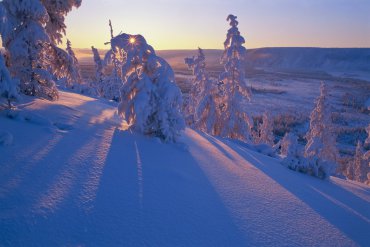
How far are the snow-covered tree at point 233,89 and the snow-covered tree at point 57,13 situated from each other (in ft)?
34.2

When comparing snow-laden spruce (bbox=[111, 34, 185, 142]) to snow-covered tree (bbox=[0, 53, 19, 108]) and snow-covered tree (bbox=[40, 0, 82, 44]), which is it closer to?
snow-covered tree (bbox=[0, 53, 19, 108])

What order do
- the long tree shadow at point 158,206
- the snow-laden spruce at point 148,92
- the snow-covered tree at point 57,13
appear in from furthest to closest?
the snow-covered tree at point 57,13, the snow-laden spruce at point 148,92, the long tree shadow at point 158,206

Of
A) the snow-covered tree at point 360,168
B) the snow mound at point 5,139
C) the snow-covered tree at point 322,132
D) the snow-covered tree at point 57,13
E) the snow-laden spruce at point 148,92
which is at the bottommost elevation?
the snow-covered tree at point 360,168

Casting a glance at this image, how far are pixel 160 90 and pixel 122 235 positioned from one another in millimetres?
5566

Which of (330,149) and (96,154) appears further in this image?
(330,149)

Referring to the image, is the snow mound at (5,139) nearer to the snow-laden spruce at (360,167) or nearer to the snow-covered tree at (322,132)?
the snow-covered tree at (322,132)

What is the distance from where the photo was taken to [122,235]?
3566 mm

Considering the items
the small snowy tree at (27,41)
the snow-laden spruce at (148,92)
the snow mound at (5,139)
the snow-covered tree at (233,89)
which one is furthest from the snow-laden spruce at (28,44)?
the snow-covered tree at (233,89)

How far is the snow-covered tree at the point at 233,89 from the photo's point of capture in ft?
65.2

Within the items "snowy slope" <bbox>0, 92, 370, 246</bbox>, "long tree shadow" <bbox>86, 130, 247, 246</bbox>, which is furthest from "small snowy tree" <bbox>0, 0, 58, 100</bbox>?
"long tree shadow" <bbox>86, 130, 247, 246</bbox>

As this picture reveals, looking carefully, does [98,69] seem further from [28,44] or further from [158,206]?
[158,206]

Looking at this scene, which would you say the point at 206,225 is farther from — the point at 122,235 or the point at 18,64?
the point at 18,64

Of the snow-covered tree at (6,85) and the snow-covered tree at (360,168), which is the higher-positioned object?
the snow-covered tree at (6,85)

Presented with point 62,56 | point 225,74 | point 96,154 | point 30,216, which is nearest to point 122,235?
point 30,216
